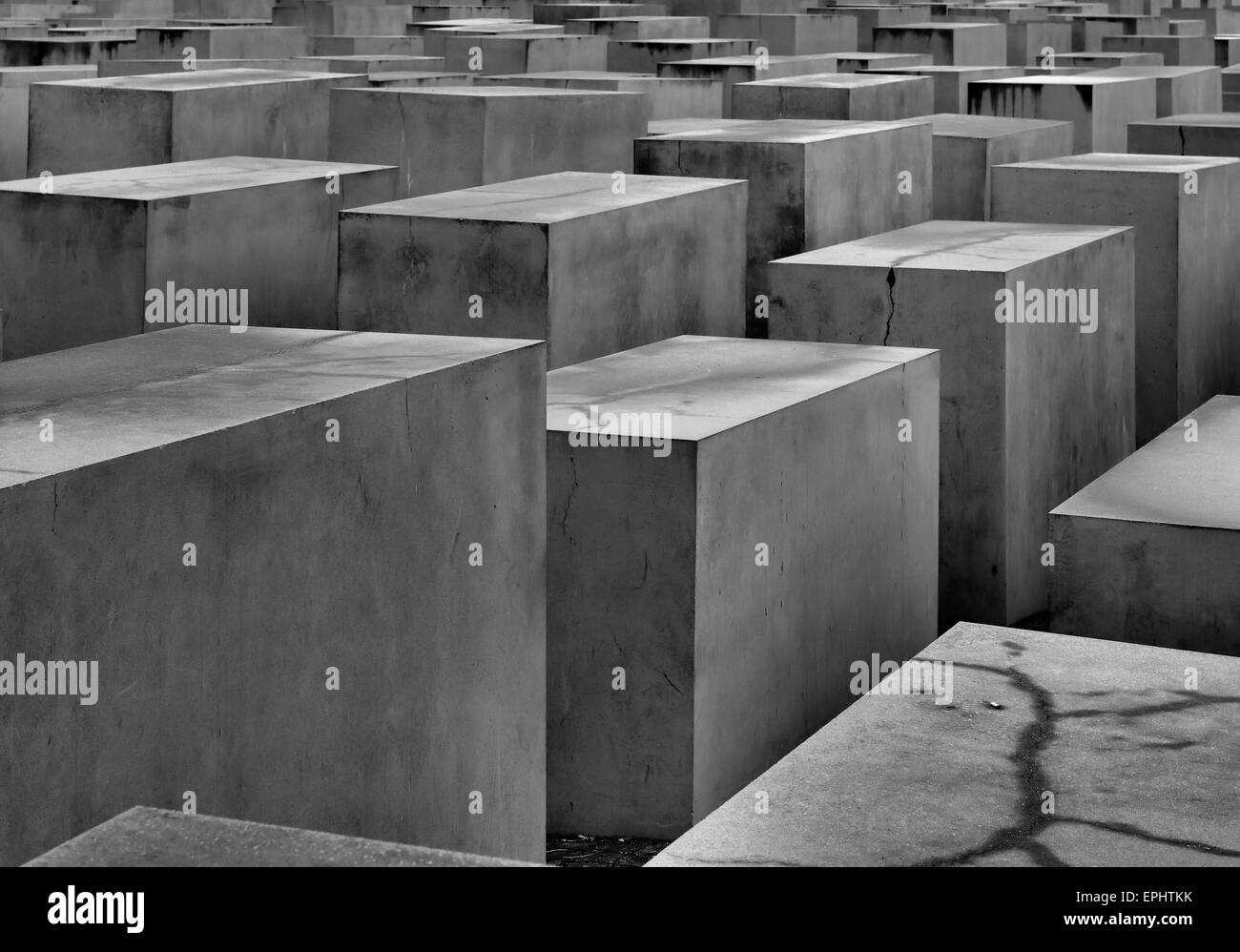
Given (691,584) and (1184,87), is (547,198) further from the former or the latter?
(1184,87)

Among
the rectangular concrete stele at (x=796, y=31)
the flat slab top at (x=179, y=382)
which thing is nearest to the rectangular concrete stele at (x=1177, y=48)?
the rectangular concrete stele at (x=796, y=31)

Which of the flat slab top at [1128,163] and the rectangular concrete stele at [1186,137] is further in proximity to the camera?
the rectangular concrete stele at [1186,137]

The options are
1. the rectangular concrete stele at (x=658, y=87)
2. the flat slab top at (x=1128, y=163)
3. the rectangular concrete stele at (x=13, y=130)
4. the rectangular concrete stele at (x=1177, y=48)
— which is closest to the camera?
the flat slab top at (x=1128, y=163)

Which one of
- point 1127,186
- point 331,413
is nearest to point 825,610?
point 331,413

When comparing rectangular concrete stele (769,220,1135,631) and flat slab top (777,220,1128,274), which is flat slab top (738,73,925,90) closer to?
flat slab top (777,220,1128,274)

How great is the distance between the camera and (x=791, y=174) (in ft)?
24.3

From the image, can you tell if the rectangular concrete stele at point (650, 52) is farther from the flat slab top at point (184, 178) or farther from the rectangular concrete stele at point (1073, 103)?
the flat slab top at point (184, 178)

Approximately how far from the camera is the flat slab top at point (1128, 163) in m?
8.08

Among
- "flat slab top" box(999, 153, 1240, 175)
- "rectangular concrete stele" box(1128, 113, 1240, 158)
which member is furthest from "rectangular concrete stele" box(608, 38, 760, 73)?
"flat slab top" box(999, 153, 1240, 175)

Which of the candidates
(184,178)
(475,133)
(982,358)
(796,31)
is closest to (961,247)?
(982,358)

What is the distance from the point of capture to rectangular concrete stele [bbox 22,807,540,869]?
6.45 feet

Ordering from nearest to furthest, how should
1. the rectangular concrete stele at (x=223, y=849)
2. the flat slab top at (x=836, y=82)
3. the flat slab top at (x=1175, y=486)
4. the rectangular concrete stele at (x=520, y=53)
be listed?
the rectangular concrete stele at (x=223, y=849) < the flat slab top at (x=1175, y=486) < the flat slab top at (x=836, y=82) < the rectangular concrete stele at (x=520, y=53)

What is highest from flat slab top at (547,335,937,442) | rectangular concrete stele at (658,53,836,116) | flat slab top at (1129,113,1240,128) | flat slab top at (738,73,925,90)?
rectangular concrete stele at (658,53,836,116)

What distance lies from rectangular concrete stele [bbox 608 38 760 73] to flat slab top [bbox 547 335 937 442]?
8.07 metres
